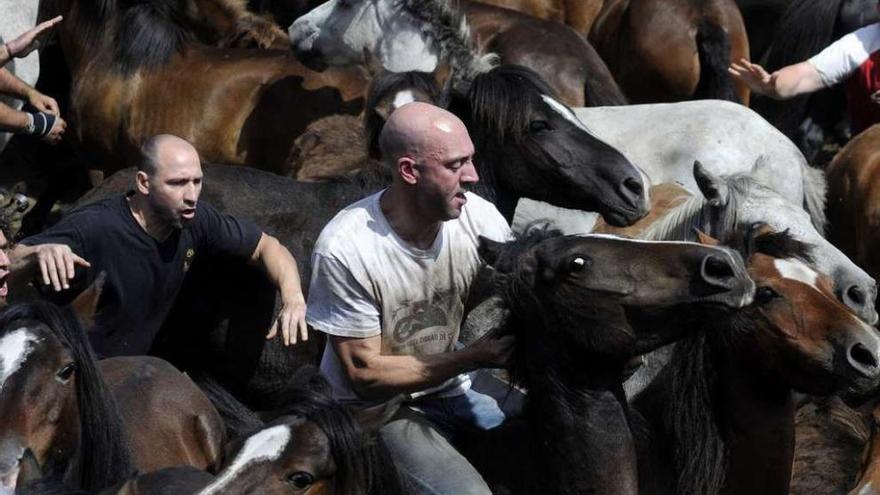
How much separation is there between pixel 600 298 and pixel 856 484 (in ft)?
3.19

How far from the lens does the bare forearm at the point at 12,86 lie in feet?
23.2

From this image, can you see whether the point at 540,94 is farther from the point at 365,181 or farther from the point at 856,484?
the point at 856,484

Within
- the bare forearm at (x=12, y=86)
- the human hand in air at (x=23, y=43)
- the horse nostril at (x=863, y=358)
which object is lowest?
the bare forearm at (x=12, y=86)

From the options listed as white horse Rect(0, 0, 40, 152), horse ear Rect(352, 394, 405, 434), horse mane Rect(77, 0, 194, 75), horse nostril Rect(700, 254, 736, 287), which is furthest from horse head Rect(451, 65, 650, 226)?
white horse Rect(0, 0, 40, 152)

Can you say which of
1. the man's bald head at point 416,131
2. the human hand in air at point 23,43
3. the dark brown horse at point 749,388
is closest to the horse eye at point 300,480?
the man's bald head at point 416,131

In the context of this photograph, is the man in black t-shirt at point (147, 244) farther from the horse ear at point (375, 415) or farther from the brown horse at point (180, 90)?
the brown horse at point (180, 90)

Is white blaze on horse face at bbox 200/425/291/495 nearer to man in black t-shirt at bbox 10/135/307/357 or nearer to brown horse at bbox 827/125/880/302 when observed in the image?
man in black t-shirt at bbox 10/135/307/357

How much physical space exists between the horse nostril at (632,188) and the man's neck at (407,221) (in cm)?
157

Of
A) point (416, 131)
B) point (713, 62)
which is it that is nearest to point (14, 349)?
point (416, 131)

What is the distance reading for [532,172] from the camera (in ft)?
19.9

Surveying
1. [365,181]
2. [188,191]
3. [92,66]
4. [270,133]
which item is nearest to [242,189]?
[365,181]

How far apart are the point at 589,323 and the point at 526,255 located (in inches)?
10.3

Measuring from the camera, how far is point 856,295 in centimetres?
544

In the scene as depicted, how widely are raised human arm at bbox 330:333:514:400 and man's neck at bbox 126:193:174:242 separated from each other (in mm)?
1366
